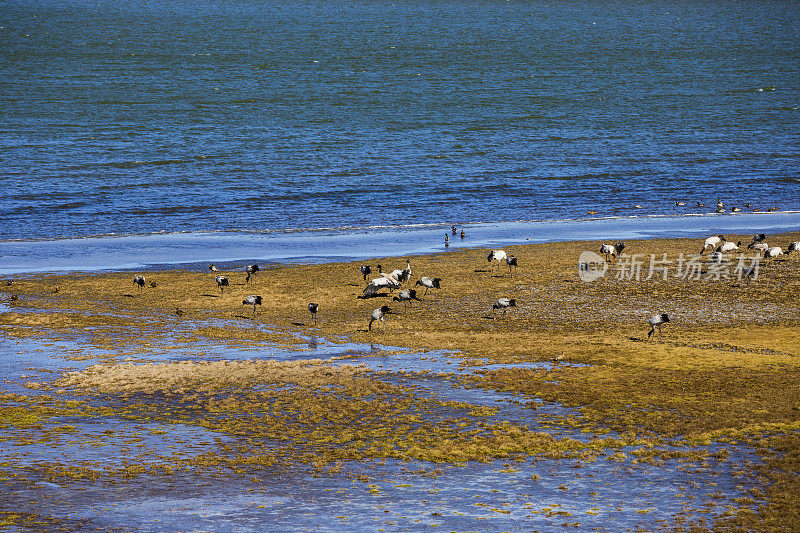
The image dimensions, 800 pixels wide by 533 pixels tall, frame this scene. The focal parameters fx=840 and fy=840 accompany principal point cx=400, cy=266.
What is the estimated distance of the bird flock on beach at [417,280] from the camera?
82.1ft

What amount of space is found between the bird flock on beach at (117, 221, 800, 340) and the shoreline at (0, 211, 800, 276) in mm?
4094

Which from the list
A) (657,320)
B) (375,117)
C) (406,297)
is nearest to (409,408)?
(657,320)

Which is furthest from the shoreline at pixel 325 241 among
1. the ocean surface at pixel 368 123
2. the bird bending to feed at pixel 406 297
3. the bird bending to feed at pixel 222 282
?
the bird bending to feed at pixel 406 297

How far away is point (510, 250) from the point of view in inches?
1463

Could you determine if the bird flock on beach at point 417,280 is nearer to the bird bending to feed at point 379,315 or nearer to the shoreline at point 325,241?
the bird bending to feed at point 379,315

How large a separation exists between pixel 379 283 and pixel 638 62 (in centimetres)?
11927

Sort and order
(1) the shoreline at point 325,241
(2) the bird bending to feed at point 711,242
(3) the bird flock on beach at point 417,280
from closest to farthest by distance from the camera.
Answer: (3) the bird flock on beach at point 417,280, (2) the bird bending to feed at point 711,242, (1) the shoreline at point 325,241

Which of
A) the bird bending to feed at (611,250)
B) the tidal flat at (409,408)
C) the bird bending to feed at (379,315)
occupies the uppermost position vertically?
the bird bending to feed at (611,250)

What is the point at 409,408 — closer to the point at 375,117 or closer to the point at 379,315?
the point at 379,315

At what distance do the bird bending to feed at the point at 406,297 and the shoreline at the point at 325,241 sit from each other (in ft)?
28.6

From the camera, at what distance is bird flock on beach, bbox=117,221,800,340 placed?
985 inches

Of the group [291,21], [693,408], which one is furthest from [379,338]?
[291,21]

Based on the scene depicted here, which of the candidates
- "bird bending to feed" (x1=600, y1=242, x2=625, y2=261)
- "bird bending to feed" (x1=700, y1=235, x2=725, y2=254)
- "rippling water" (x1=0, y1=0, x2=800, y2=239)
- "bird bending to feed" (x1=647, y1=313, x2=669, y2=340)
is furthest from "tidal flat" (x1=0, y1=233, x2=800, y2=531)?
"rippling water" (x1=0, y1=0, x2=800, y2=239)

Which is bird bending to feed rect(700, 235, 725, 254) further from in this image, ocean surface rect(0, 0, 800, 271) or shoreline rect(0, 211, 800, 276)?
ocean surface rect(0, 0, 800, 271)
